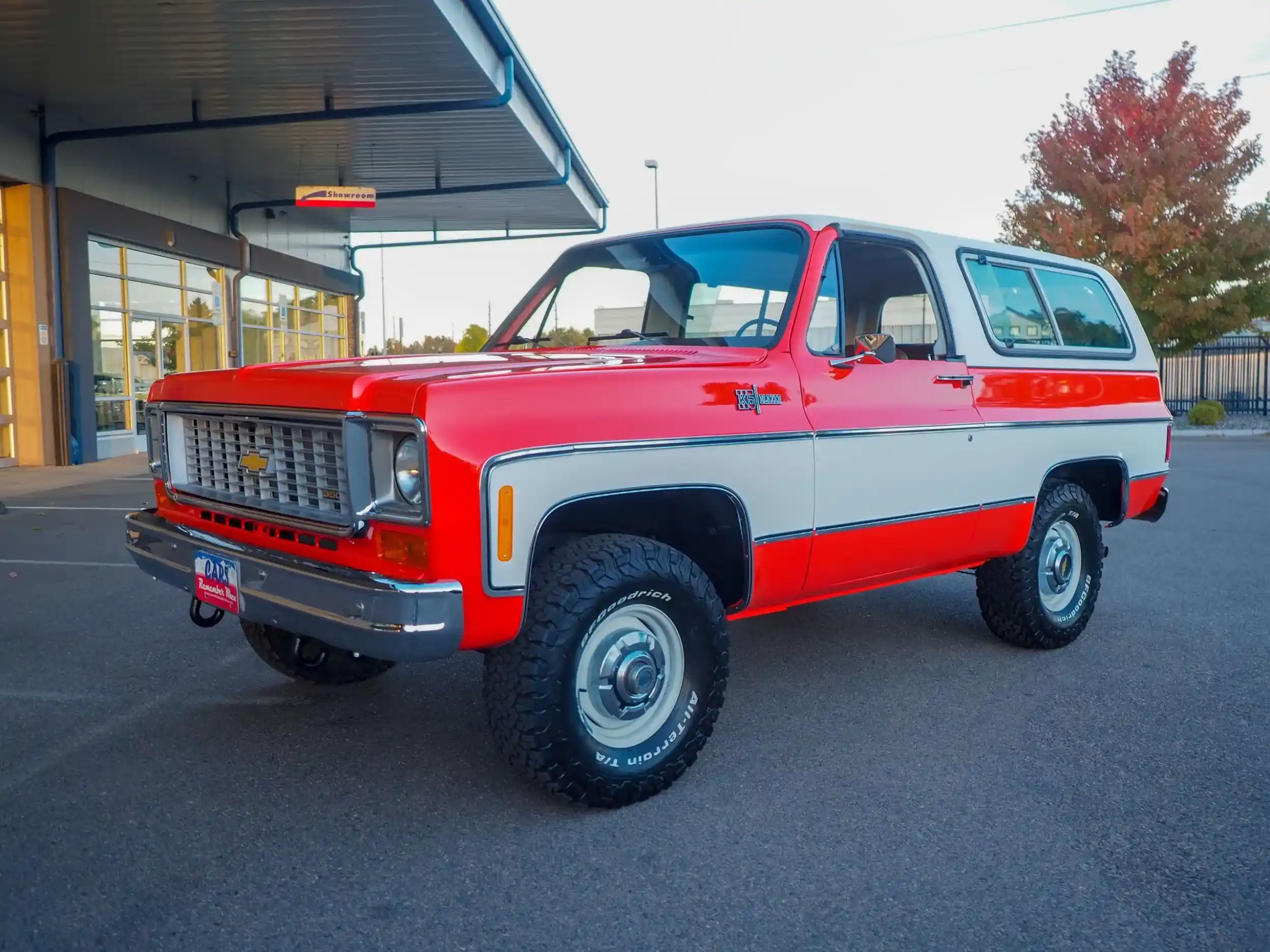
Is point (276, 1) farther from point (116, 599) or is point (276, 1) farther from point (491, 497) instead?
point (491, 497)

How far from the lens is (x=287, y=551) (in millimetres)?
3396

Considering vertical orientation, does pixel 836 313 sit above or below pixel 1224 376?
above

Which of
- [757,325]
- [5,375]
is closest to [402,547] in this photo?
[757,325]

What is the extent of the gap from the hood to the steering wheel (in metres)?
0.15

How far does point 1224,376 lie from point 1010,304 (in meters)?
25.0

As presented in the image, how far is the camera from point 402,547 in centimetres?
305

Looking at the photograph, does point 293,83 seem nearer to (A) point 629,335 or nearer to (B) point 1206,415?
(A) point 629,335

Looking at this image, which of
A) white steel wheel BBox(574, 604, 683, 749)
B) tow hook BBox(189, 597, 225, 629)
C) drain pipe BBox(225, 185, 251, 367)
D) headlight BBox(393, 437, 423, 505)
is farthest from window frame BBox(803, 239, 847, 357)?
drain pipe BBox(225, 185, 251, 367)

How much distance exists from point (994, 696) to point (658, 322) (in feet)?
6.96

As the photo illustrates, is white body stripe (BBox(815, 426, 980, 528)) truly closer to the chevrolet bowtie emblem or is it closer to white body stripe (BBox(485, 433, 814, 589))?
white body stripe (BBox(485, 433, 814, 589))

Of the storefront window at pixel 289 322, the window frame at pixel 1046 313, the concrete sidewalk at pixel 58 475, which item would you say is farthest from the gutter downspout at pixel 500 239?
the window frame at pixel 1046 313

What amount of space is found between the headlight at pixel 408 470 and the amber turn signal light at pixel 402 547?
0.10 meters

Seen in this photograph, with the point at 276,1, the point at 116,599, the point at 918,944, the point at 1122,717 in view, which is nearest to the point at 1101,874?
the point at 918,944

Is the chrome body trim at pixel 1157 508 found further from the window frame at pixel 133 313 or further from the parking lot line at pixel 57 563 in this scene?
the window frame at pixel 133 313
